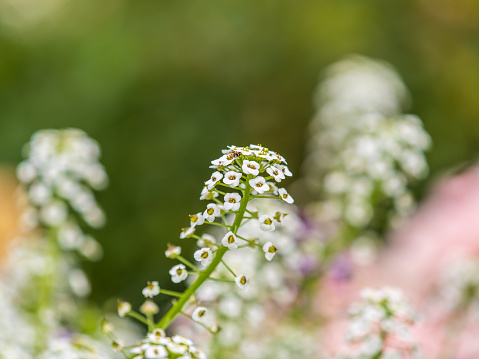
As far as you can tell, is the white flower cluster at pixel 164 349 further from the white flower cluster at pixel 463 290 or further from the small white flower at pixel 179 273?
the white flower cluster at pixel 463 290

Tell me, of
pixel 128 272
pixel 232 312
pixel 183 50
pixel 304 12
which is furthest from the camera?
pixel 304 12

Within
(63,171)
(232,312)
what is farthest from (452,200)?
(63,171)

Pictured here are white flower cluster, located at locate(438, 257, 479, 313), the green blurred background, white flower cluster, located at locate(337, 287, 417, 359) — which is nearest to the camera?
white flower cluster, located at locate(337, 287, 417, 359)

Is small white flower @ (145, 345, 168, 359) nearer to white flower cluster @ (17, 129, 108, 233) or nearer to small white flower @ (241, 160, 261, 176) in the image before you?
small white flower @ (241, 160, 261, 176)

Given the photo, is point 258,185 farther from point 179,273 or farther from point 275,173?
point 179,273

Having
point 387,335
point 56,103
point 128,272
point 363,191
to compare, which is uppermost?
point 56,103

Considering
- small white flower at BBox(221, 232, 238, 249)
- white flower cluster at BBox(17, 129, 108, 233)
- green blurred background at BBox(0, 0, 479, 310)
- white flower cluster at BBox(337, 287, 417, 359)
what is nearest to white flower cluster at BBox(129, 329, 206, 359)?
small white flower at BBox(221, 232, 238, 249)

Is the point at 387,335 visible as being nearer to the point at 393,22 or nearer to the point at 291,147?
the point at 291,147

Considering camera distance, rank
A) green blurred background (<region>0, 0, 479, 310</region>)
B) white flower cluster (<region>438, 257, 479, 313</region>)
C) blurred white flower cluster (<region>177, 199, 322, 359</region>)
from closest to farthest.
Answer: blurred white flower cluster (<region>177, 199, 322, 359</region>), white flower cluster (<region>438, 257, 479, 313</region>), green blurred background (<region>0, 0, 479, 310</region>)
